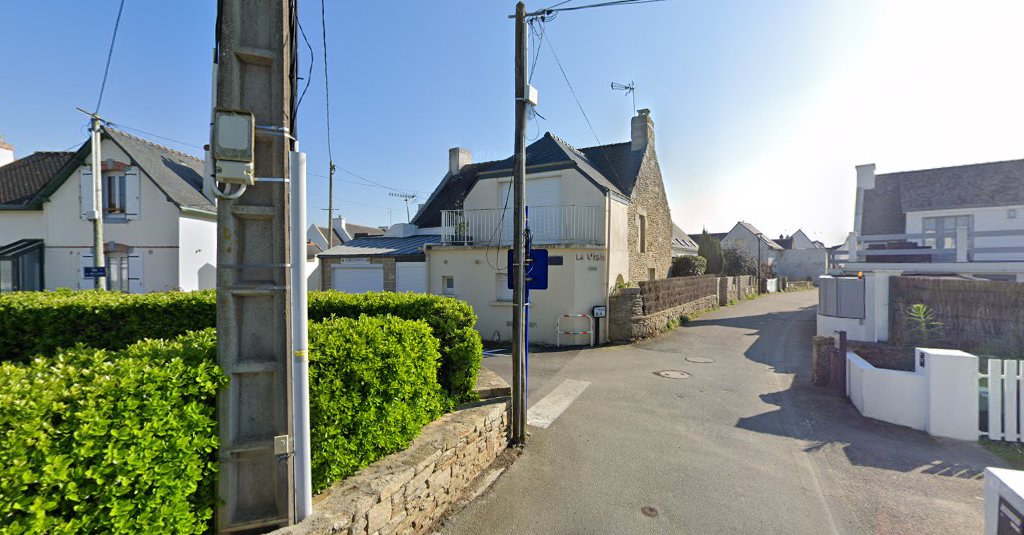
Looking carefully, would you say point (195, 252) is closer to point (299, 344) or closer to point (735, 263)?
point (299, 344)

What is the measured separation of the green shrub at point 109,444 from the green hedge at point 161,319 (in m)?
3.25

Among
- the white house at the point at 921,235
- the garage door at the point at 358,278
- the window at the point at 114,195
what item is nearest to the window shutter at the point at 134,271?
the window at the point at 114,195

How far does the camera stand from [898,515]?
424cm

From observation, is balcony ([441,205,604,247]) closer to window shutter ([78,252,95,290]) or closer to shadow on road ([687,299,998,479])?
shadow on road ([687,299,998,479])

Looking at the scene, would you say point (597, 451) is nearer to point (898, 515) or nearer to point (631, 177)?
point (898, 515)

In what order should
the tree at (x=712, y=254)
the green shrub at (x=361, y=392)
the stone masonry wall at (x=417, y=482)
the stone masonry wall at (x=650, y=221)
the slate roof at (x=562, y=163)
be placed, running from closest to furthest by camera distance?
the stone masonry wall at (x=417, y=482) < the green shrub at (x=361, y=392) < the slate roof at (x=562, y=163) < the stone masonry wall at (x=650, y=221) < the tree at (x=712, y=254)

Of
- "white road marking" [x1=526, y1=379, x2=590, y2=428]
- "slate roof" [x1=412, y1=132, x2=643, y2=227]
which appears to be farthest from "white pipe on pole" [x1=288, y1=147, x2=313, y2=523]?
"slate roof" [x1=412, y1=132, x2=643, y2=227]

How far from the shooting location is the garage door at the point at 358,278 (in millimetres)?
16797

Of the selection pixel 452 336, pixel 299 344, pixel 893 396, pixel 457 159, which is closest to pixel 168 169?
pixel 457 159

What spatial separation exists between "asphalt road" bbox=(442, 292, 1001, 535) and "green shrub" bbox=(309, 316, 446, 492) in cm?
127

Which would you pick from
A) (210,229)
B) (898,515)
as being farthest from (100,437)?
(210,229)

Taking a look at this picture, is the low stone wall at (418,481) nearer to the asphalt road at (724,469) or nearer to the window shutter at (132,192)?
the asphalt road at (724,469)

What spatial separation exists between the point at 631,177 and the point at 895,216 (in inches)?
547

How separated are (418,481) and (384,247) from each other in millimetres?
14950
